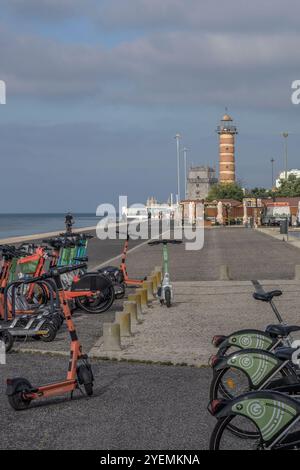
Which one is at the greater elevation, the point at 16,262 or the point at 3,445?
the point at 16,262

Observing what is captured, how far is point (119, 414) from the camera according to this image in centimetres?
701

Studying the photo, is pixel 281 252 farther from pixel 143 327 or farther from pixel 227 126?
pixel 227 126

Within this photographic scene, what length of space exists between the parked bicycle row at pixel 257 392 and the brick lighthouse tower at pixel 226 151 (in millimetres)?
128192

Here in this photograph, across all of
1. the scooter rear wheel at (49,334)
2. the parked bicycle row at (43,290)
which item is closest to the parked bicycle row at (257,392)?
the parked bicycle row at (43,290)

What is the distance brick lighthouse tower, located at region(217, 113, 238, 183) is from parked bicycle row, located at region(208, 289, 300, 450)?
12819 cm

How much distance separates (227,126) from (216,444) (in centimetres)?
14307

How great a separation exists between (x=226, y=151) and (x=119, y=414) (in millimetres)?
135659

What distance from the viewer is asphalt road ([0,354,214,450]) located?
20.2ft

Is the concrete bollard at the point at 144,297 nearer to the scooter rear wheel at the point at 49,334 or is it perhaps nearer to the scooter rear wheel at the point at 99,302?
the scooter rear wheel at the point at 99,302

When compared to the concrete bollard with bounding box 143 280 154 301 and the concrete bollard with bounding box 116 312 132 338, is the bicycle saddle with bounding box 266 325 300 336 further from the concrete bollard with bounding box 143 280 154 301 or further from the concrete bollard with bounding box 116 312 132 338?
the concrete bollard with bounding box 143 280 154 301

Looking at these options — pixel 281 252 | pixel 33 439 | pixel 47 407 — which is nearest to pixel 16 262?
pixel 47 407

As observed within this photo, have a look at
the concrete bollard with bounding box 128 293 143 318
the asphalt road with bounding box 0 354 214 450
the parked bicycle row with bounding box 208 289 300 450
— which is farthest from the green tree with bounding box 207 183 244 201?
the parked bicycle row with bounding box 208 289 300 450

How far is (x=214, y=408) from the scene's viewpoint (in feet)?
16.6

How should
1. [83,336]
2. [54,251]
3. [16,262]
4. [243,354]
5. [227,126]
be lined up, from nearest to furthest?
[243,354]
[83,336]
[16,262]
[54,251]
[227,126]
